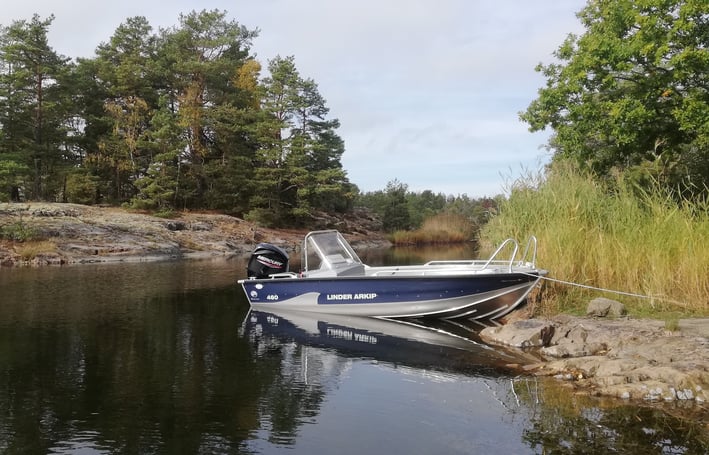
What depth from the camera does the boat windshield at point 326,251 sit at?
12250 millimetres

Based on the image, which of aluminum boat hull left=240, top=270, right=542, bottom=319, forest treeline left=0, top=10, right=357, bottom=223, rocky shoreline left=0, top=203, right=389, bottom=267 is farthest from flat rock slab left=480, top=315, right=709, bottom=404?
forest treeline left=0, top=10, right=357, bottom=223

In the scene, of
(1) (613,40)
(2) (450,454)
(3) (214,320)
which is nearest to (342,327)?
(3) (214,320)

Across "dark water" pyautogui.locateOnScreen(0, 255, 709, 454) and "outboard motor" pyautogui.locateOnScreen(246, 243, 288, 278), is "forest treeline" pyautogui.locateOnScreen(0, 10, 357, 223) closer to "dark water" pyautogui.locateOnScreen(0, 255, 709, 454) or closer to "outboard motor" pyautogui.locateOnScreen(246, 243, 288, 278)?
"outboard motor" pyautogui.locateOnScreen(246, 243, 288, 278)

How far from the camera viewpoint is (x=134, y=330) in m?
10.1

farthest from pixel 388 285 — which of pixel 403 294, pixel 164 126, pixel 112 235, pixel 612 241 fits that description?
pixel 164 126

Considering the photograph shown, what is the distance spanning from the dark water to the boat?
484 millimetres

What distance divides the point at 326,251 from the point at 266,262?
147 centimetres

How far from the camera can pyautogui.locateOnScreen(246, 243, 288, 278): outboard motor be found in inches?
502

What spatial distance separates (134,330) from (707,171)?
13.9 meters

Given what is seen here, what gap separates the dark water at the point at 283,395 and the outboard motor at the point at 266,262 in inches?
68.2

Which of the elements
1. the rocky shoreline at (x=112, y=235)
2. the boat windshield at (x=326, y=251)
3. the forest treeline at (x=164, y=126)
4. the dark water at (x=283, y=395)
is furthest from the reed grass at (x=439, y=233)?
the dark water at (x=283, y=395)

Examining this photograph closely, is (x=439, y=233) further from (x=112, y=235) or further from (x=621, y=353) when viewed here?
(x=621, y=353)

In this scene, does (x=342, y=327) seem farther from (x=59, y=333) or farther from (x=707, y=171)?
(x=707, y=171)

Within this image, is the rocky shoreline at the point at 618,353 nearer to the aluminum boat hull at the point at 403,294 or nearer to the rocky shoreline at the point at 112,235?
the aluminum boat hull at the point at 403,294
